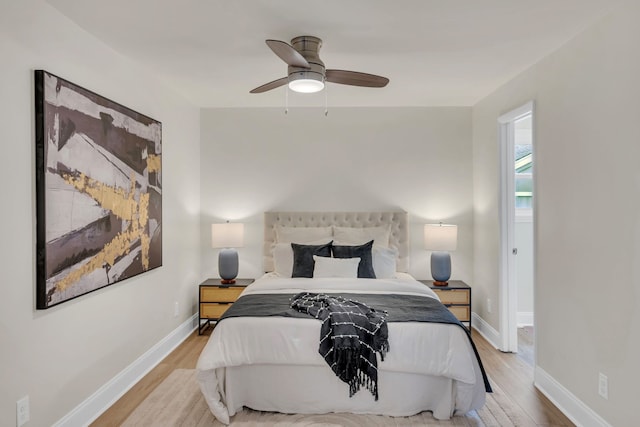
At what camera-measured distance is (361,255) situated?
13.8 ft

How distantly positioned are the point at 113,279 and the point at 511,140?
367 centimetres

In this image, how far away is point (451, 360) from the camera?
269 cm

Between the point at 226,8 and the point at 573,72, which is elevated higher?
the point at 226,8

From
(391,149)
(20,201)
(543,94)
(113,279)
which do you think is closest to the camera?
(20,201)

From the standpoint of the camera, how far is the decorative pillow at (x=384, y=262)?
14.1 ft

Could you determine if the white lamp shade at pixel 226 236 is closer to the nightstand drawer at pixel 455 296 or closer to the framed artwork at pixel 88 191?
the framed artwork at pixel 88 191

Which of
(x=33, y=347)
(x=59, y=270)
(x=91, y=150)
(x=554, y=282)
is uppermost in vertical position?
(x=91, y=150)

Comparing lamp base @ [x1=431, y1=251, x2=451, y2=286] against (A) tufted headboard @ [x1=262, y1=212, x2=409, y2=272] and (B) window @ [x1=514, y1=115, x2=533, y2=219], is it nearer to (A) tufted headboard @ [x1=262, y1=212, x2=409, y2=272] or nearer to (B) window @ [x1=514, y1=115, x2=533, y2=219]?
(A) tufted headboard @ [x1=262, y1=212, x2=409, y2=272]

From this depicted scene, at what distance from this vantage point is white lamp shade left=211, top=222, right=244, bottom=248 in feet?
15.1

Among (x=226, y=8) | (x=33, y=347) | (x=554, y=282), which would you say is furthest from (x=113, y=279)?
(x=554, y=282)

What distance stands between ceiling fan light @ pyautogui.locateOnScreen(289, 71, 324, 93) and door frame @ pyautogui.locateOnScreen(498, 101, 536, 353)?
83.5 inches

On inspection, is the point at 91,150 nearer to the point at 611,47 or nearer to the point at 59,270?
the point at 59,270

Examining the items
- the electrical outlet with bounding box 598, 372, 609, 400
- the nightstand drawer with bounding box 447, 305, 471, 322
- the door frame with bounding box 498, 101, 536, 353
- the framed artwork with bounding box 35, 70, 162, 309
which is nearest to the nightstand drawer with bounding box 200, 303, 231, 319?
the framed artwork with bounding box 35, 70, 162, 309

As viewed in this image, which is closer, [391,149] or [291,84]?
[291,84]
